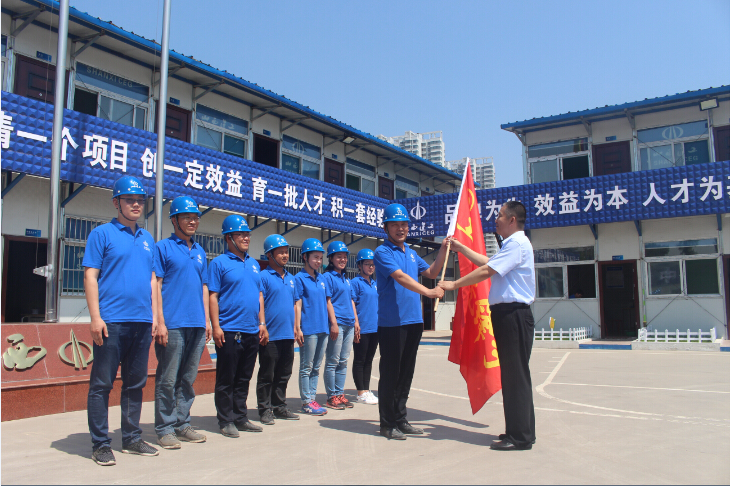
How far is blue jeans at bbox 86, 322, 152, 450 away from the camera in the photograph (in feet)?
13.3

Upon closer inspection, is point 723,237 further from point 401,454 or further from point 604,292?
point 401,454

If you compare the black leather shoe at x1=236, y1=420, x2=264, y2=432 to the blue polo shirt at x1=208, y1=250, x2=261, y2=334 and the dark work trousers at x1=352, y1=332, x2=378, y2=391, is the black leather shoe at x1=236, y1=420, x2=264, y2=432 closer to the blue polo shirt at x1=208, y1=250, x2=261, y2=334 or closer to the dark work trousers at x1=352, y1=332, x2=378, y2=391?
the blue polo shirt at x1=208, y1=250, x2=261, y2=334

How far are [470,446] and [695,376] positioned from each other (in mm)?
6376

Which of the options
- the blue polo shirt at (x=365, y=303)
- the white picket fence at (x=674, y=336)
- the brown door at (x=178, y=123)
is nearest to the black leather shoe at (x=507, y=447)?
the blue polo shirt at (x=365, y=303)

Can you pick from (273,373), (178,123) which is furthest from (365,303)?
(178,123)

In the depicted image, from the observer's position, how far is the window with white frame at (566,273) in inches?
747

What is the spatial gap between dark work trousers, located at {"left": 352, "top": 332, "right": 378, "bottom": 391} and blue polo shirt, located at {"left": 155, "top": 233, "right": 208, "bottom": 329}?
283cm

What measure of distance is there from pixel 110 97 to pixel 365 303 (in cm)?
971

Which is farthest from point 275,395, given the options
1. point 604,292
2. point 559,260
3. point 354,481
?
point 604,292

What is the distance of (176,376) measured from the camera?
4.68m

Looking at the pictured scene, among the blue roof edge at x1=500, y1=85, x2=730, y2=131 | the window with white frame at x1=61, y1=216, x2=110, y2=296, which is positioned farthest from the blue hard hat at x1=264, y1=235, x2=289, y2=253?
the blue roof edge at x1=500, y1=85, x2=730, y2=131

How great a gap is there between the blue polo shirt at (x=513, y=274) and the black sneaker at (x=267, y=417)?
2477mm

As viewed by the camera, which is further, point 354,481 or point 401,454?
point 401,454

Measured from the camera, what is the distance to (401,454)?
13.9ft
